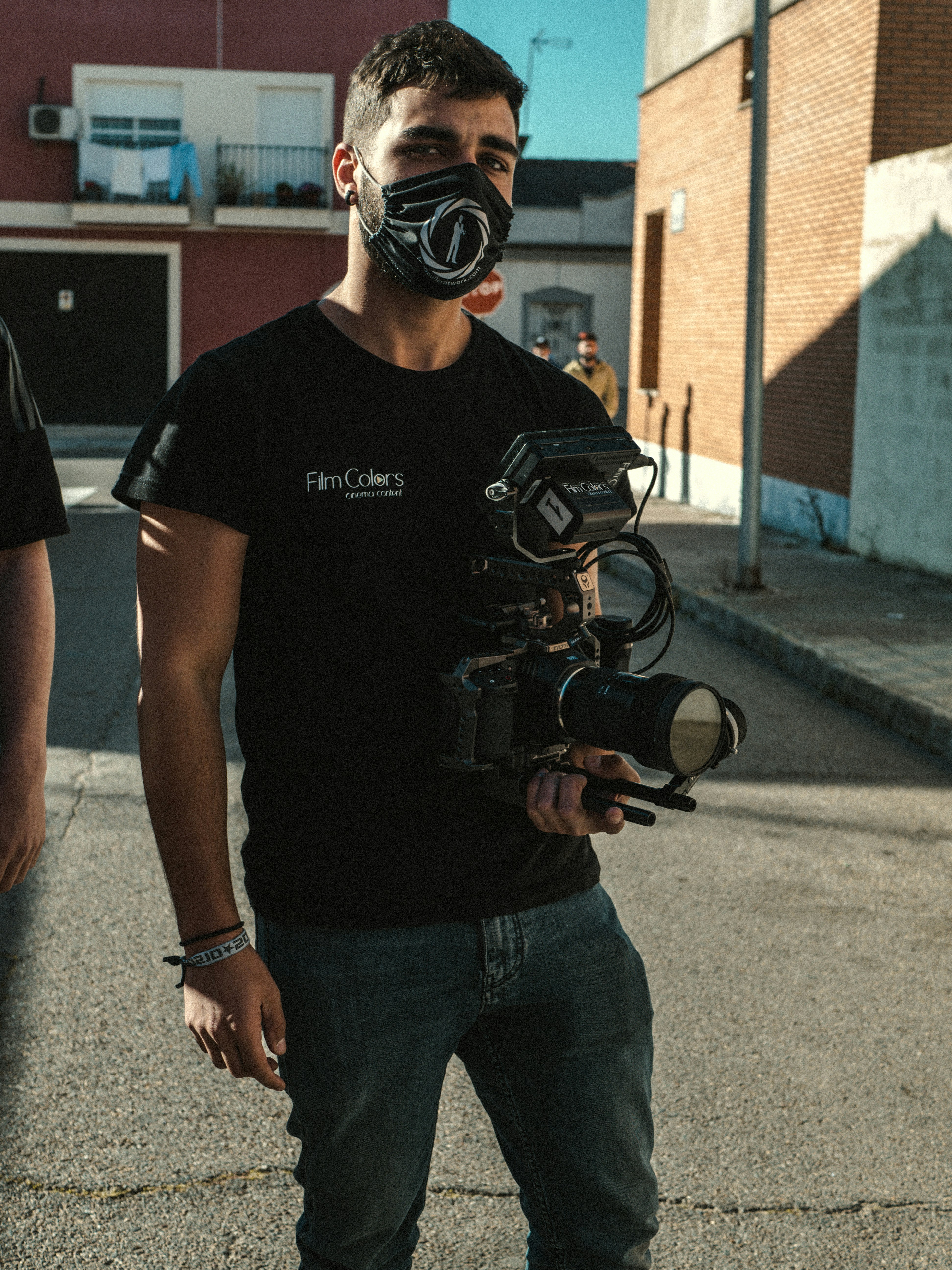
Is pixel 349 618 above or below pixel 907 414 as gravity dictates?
below

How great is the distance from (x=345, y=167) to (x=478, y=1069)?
1.29 metres

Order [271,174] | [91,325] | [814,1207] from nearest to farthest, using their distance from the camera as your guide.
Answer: [814,1207], [271,174], [91,325]

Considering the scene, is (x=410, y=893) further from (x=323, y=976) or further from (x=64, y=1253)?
(x=64, y=1253)

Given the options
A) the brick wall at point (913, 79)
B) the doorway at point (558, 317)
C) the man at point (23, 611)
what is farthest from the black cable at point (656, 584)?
the doorway at point (558, 317)

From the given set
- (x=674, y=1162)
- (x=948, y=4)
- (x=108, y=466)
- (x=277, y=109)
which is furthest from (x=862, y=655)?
(x=277, y=109)

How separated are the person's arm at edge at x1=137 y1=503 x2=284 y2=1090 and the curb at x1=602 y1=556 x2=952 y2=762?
12.4ft

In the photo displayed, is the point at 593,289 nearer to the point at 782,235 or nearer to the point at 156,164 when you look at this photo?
the point at 156,164

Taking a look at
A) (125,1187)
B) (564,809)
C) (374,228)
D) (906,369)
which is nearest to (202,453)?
(374,228)

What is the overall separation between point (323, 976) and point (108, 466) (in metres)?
20.9

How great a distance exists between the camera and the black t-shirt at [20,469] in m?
2.16

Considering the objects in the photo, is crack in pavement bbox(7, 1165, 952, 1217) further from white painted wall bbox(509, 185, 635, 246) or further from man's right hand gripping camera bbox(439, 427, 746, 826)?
white painted wall bbox(509, 185, 635, 246)

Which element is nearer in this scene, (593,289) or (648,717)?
(648,717)

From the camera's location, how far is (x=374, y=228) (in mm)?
1881

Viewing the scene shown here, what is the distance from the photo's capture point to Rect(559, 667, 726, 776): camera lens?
5.38 feet
